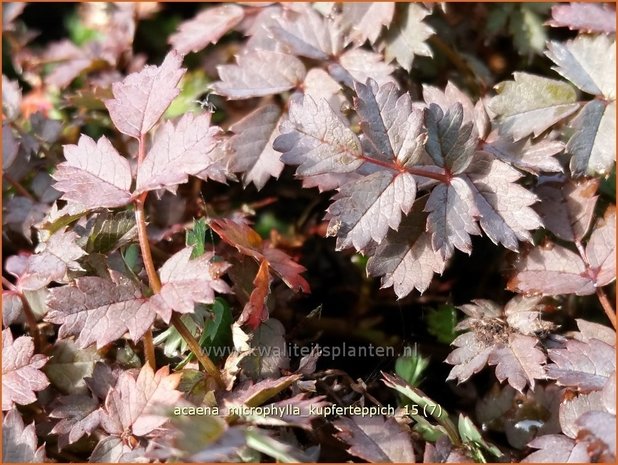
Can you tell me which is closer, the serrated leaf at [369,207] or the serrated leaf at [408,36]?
the serrated leaf at [369,207]

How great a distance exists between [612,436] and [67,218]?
1.03 m

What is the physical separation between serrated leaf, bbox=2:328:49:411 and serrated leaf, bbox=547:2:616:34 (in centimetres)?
132

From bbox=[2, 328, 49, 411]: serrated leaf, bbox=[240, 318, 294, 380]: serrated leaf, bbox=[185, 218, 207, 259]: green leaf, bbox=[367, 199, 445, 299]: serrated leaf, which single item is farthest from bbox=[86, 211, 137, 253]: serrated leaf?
bbox=[367, 199, 445, 299]: serrated leaf

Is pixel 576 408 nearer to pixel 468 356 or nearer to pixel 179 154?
pixel 468 356

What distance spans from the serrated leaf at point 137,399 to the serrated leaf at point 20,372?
5.4 inches

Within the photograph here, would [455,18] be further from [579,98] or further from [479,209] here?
[479,209]

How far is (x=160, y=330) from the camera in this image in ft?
4.43

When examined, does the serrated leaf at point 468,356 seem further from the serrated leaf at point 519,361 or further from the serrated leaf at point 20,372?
the serrated leaf at point 20,372

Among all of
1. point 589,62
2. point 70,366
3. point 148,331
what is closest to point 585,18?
point 589,62

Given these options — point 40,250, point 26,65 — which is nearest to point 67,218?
point 40,250

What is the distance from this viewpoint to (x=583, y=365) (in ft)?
3.86

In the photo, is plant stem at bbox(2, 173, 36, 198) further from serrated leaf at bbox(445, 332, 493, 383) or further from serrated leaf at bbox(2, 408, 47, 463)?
serrated leaf at bbox(445, 332, 493, 383)

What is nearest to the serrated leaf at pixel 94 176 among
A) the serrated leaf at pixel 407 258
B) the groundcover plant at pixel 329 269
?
the groundcover plant at pixel 329 269

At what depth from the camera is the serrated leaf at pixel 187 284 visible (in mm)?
1094
